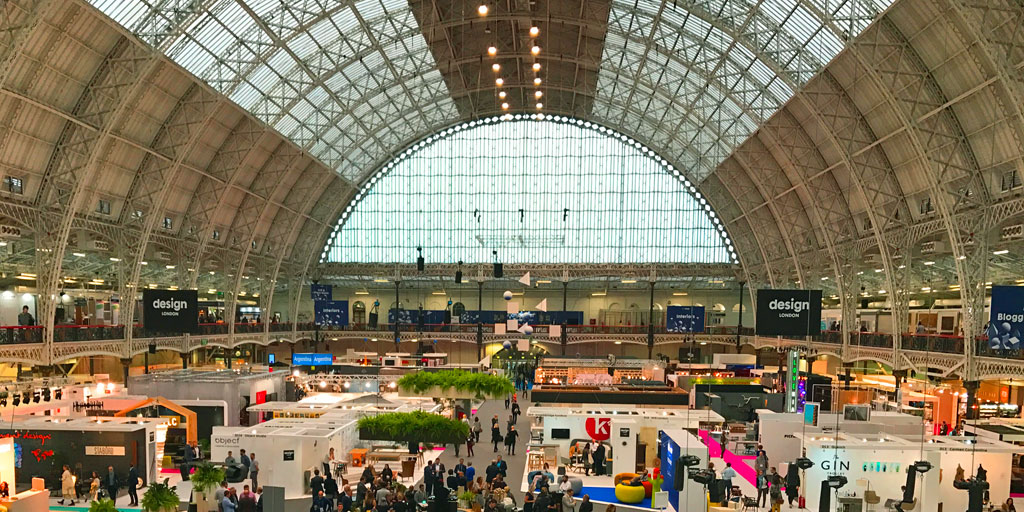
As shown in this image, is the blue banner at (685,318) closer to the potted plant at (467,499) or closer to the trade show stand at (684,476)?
the trade show stand at (684,476)

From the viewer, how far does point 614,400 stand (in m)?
30.0

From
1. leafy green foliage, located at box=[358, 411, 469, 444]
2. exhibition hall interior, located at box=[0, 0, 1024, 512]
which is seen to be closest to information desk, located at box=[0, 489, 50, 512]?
exhibition hall interior, located at box=[0, 0, 1024, 512]

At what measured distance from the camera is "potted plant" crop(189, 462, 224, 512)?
58.4 feet

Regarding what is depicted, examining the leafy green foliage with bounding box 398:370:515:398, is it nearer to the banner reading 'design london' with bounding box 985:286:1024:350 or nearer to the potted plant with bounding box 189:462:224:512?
the potted plant with bounding box 189:462:224:512

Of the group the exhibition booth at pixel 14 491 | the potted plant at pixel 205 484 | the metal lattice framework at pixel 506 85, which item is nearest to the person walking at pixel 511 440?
the potted plant at pixel 205 484

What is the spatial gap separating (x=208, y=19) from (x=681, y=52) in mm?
23751

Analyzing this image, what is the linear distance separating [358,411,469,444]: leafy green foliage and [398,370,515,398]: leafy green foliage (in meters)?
4.13

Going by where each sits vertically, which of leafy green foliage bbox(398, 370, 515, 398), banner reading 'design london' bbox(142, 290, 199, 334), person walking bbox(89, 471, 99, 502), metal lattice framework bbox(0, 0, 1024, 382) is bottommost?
person walking bbox(89, 471, 99, 502)

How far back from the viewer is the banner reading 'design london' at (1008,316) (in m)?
18.1

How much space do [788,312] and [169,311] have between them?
21.0 m

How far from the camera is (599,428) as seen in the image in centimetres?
2539

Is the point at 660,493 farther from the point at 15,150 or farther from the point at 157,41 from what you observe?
the point at 15,150

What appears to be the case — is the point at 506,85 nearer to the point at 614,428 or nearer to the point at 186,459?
the point at 614,428

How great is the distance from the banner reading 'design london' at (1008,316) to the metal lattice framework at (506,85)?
6.14 metres
